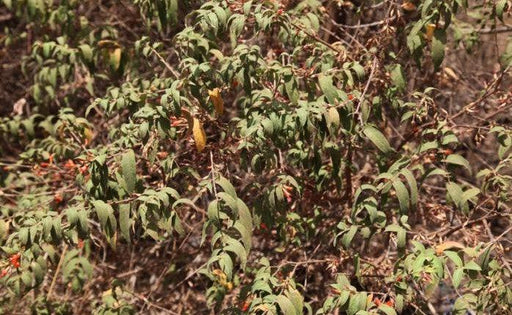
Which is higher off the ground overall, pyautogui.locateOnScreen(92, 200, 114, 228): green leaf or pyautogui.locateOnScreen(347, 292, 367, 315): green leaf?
pyautogui.locateOnScreen(92, 200, 114, 228): green leaf

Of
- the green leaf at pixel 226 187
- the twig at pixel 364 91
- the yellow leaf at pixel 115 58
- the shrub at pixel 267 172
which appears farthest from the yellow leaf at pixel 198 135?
the yellow leaf at pixel 115 58

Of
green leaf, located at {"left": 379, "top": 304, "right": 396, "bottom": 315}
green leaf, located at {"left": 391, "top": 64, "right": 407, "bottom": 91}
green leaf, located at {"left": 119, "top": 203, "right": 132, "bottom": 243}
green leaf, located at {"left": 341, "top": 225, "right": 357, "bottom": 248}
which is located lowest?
green leaf, located at {"left": 379, "top": 304, "right": 396, "bottom": 315}

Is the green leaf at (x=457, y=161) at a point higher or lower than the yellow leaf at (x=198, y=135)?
lower

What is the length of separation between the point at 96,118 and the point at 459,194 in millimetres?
2535

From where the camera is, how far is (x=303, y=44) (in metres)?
2.83

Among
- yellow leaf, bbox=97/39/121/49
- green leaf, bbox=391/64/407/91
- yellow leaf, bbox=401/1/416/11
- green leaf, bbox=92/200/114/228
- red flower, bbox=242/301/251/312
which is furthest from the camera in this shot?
yellow leaf, bbox=97/39/121/49

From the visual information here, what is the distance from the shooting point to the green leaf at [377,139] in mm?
2393

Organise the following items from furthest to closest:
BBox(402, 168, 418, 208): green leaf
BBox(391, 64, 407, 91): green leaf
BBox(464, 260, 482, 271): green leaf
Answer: BBox(391, 64, 407, 91): green leaf, BBox(402, 168, 418, 208): green leaf, BBox(464, 260, 482, 271): green leaf

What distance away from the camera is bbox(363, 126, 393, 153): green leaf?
2.39 metres

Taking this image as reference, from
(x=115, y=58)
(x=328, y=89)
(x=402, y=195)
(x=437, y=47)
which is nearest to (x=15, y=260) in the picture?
(x=115, y=58)

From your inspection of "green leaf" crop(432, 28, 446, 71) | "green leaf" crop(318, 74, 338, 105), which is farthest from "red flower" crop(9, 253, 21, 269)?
"green leaf" crop(432, 28, 446, 71)

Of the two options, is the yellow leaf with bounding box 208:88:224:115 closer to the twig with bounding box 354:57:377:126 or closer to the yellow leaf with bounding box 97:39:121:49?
the twig with bounding box 354:57:377:126

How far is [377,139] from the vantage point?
7.88ft

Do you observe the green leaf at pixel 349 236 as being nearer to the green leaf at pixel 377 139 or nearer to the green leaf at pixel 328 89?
the green leaf at pixel 377 139
